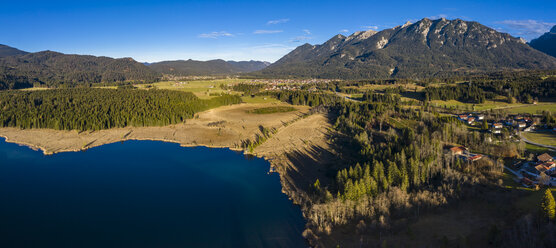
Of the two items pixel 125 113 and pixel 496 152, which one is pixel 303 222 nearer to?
pixel 496 152

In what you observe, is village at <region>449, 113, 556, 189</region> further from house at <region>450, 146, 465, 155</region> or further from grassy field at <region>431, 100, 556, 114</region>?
grassy field at <region>431, 100, 556, 114</region>

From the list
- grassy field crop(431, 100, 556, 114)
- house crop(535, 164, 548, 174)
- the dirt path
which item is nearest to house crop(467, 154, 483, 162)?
house crop(535, 164, 548, 174)

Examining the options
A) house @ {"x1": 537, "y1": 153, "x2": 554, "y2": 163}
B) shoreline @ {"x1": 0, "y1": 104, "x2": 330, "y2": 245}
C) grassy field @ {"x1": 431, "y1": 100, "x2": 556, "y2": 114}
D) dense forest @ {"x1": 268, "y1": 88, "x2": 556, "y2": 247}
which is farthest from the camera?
grassy field @ {"x1": 431, "y1": 100, "x2": 556, "y2": 114}

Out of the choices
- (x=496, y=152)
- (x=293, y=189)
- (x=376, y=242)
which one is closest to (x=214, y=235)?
(x=293, y=189)

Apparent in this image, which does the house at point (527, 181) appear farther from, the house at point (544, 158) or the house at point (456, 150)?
the house at point (456, 150)

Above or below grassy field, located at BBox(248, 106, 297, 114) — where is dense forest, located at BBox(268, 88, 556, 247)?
below
